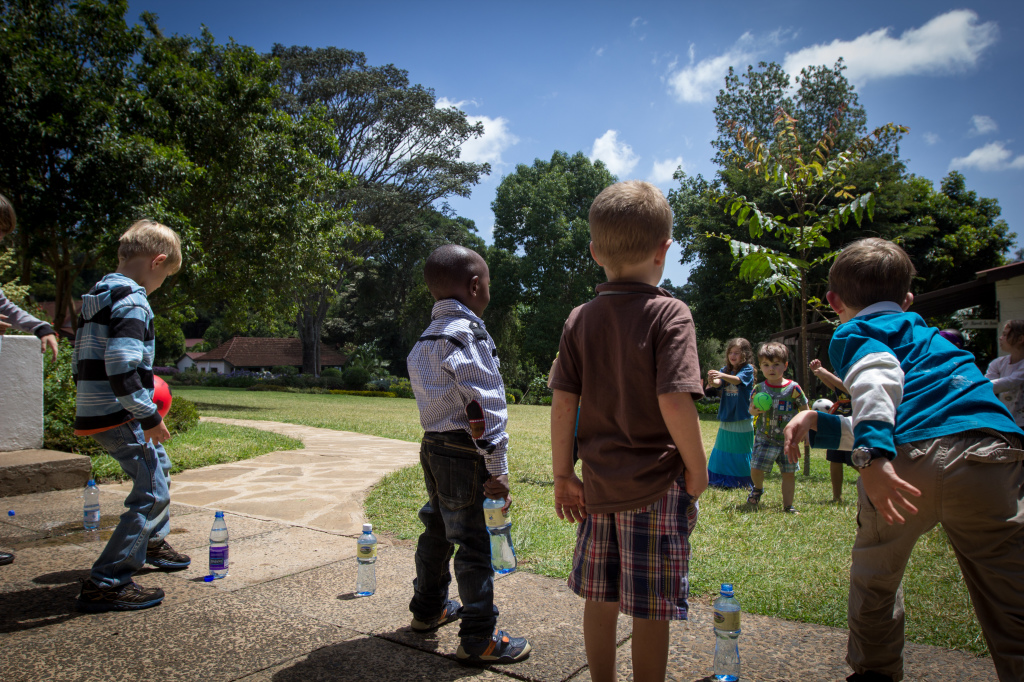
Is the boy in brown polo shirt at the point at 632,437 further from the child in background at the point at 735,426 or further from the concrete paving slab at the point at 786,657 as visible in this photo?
the child in background at the point at 735,426

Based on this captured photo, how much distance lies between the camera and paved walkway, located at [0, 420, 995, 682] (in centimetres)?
260

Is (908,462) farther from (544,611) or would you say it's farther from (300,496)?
(300,496)

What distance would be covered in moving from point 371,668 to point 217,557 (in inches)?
59.4

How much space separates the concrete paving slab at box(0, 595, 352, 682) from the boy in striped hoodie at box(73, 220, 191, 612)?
0.20 meters

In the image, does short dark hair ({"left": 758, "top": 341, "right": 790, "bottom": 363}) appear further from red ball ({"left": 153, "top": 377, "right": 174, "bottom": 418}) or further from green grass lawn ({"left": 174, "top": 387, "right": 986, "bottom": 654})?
red ball ({"left": 153, "top": 377, "right": 174, "bottom": 418})

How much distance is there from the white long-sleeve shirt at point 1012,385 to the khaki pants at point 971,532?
14.8 feet

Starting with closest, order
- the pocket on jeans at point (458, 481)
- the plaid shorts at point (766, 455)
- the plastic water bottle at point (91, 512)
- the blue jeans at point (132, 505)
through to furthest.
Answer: the pocket on jeans at point (458, 481), the blue jeans at point (132, 505), the plastic water bottle at point (91, 512), the plaid shorts at point (766, 455)

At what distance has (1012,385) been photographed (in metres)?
5.98

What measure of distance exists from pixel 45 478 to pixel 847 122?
41.1m

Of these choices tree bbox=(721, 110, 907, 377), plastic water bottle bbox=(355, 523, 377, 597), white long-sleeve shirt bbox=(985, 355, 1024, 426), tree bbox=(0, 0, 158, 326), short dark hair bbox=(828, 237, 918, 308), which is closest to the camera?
short dark hair bbox=(828, 237, 918, 308)

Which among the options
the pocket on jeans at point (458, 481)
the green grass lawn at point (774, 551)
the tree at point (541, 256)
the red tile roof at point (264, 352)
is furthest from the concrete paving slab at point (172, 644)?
the red tile roof at point (264, 352)

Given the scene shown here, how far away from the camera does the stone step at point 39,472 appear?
18.4 feet

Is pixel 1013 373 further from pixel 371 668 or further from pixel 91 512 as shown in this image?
pixel 91 512

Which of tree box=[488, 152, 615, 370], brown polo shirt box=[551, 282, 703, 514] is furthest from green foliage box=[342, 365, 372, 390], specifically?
brown polo shirt box=[551, 282, 703, 514]
